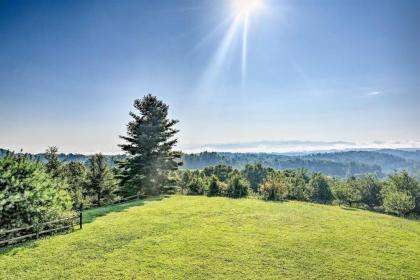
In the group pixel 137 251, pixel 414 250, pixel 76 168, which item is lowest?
pixel 414 250

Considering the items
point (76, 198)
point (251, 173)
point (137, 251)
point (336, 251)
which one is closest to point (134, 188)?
point (76, 198)

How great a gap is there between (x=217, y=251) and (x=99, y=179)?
33457 millimetres

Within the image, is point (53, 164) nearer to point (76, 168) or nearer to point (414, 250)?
point (76, 168)

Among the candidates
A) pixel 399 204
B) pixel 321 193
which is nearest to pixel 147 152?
pixel 399 204

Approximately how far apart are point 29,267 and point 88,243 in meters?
3.10

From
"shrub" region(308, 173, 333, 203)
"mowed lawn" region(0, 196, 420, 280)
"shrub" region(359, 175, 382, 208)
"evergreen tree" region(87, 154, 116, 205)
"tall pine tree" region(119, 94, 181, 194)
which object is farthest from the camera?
"shrub" region(308, 173, 333, 203)

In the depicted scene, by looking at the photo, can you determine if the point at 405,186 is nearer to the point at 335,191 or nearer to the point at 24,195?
the point at 335,191

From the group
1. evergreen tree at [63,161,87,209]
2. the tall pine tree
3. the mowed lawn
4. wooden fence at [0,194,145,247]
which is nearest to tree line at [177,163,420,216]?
the tall pine tree

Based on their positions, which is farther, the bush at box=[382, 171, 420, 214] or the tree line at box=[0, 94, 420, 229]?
the bush at box=[382, 171, 420, 214]

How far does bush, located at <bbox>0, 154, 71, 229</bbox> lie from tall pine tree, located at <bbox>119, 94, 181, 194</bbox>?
17.2 m

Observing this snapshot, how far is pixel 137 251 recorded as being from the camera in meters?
13.1

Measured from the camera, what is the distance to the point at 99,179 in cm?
4162

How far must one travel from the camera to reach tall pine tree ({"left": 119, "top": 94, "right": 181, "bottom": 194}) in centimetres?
3469

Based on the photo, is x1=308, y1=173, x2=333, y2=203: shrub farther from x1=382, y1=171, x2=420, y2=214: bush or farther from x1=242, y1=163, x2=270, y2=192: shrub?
x1=242, y1=163, x2=270, y2=192: shrub
